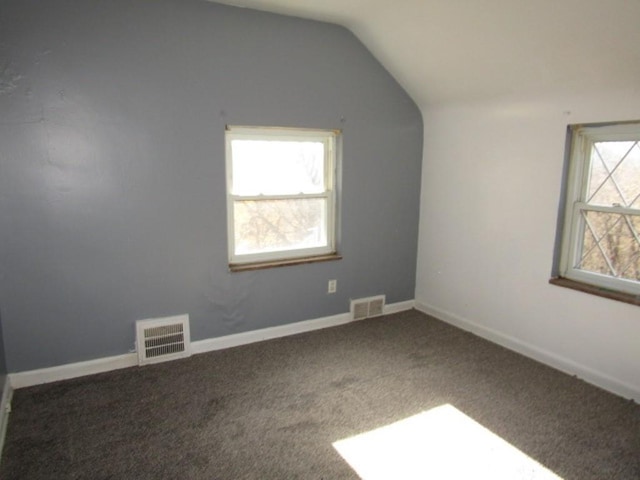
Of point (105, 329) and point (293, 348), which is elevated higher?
point (105, 329)

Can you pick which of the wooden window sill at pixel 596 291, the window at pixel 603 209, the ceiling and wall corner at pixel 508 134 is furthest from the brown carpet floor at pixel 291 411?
the window at pixel 603 209

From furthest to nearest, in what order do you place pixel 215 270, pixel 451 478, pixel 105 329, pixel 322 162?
pixel 322 162 < pixel 215 270 < pixel 105 329 < pixel 451 478

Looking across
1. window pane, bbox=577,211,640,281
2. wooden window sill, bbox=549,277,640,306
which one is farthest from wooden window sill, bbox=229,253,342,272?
window pane, bbox=577,211,640,281

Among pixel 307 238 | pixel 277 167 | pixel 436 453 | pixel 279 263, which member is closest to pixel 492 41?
pixel 277 167

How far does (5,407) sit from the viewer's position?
2.44m

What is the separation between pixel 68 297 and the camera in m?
2.84

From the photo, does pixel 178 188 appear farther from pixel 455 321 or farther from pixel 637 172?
pixel 637 172

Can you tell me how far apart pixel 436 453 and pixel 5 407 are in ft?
7.62

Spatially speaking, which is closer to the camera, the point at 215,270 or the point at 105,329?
the point at 105,329

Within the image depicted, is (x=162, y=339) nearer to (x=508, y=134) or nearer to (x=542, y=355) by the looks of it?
(x=542, y=355)

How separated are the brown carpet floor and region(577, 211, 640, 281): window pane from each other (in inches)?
30.2

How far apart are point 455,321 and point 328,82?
89.6 inches

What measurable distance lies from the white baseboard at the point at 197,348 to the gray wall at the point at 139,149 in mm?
55

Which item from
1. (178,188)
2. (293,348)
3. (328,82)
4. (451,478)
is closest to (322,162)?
(328,82)
